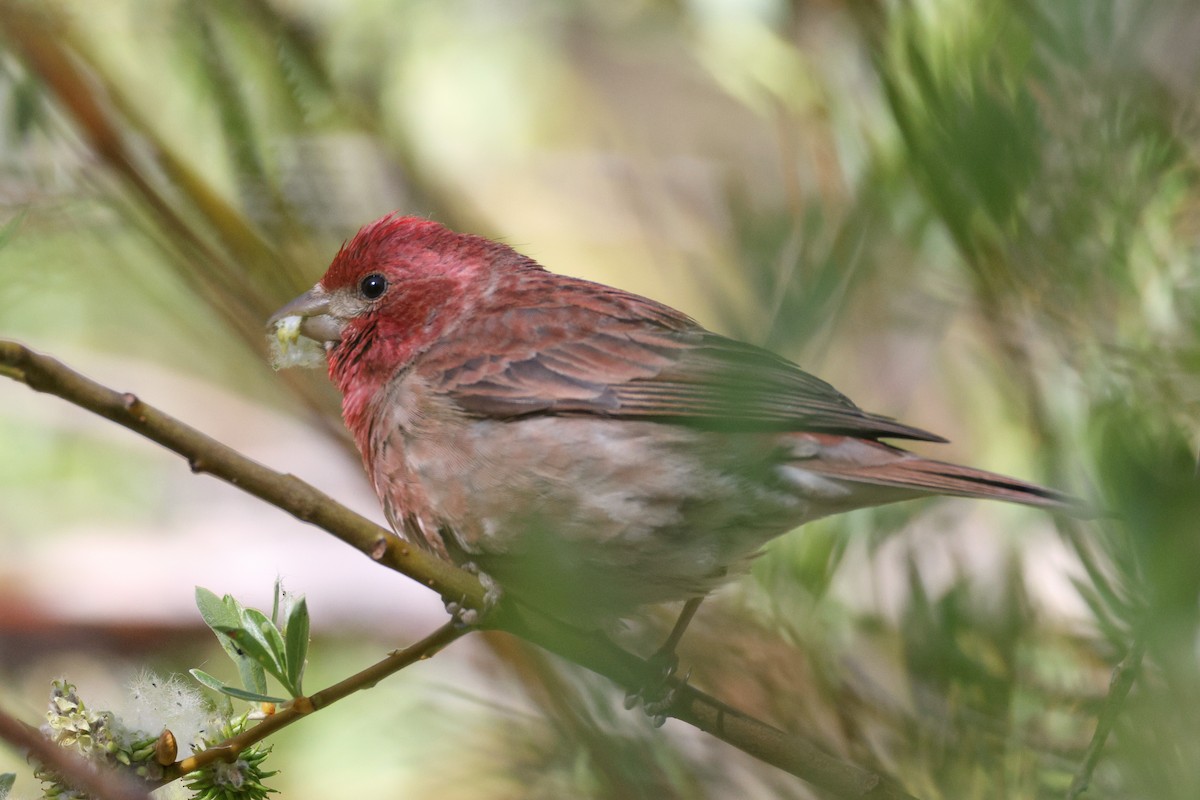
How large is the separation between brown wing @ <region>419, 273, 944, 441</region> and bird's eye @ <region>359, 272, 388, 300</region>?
34 cm

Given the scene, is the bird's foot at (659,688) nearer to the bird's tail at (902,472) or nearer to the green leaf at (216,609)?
the bird's tail at (902,472)

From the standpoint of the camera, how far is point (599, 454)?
338cm

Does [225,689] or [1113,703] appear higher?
[1113,703]

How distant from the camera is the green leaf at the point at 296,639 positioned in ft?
6.09

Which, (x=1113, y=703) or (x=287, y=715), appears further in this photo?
(x=287, y=715)

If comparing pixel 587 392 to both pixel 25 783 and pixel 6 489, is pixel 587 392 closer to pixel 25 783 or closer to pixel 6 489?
pixel 25 783

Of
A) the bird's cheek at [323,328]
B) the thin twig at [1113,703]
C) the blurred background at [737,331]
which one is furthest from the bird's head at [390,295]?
the thin twig at [1113,703]

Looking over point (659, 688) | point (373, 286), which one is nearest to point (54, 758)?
point (659, 688)

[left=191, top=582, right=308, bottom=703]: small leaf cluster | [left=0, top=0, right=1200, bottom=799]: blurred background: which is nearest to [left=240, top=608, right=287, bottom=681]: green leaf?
[left=191, top=582, right=308, bottom=703]: small leaf cluster

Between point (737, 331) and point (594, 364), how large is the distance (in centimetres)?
163

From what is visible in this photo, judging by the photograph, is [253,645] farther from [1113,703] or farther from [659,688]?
[659,688]

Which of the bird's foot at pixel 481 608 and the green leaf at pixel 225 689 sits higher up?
the bird's foot at pixel 481 608

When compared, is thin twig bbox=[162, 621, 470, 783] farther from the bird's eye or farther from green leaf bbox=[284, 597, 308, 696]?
the bird's eye

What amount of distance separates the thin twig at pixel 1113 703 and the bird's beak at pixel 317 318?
9.24ft
